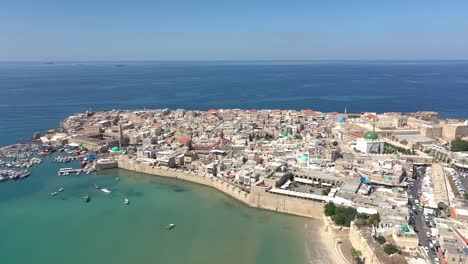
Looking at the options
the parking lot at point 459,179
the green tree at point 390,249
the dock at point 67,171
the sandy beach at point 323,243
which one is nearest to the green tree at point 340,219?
the sandy beach at point 323,243

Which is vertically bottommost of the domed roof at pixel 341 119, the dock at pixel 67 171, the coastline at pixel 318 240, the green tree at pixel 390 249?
the coastline at pixel 318 240

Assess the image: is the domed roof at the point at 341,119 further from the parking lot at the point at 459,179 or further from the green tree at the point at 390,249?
the green tree at the point at 390,249

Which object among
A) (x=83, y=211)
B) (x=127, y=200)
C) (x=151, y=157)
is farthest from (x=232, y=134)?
(x=83, y=211)

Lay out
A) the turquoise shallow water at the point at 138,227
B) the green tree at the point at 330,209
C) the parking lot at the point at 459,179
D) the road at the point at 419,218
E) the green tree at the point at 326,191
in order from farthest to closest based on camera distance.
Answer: the parking lot at the point at 459,179 → the green tree at the point at 326,191 → the green tree at the point at 330,209 → the turquoise shallow water at the point at 138,227 → the road at the point at 419,218

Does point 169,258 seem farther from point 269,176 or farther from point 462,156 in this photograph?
point 462,156

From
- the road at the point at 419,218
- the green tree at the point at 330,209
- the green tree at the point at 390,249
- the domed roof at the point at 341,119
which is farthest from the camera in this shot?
the domed roof at the point at 341,119

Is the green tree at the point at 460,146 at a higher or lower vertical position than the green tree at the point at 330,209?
higher
